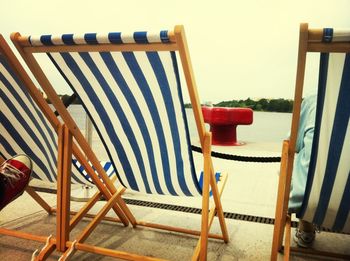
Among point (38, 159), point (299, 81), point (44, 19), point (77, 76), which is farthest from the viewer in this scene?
point (44, 19)

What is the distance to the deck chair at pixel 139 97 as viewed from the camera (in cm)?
91

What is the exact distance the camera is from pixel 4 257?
1.30 meters

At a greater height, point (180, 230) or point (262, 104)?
point (180, 230)

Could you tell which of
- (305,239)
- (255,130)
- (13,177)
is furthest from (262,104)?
(13,177)

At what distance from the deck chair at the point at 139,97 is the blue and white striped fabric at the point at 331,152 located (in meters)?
0.35

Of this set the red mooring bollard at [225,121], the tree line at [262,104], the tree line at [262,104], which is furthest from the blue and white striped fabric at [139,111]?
the tree line at [262,104]

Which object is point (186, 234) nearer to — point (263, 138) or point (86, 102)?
point (86, 102)

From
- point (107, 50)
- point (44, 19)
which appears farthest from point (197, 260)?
point (44, 19)

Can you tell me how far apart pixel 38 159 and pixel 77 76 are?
56cm

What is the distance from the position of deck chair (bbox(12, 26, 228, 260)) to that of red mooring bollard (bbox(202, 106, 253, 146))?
3.44 metres

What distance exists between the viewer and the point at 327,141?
3.04 feet

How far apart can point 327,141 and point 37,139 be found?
1.16 metres

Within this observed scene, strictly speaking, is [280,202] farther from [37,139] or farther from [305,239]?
[37,139]

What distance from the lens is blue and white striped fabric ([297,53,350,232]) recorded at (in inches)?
32.0
